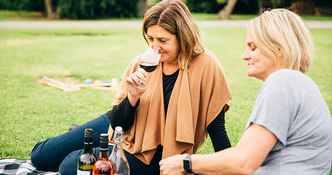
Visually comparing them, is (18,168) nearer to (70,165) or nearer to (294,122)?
(70,165)

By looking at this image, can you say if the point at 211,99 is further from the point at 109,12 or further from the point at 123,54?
the point at 109,12

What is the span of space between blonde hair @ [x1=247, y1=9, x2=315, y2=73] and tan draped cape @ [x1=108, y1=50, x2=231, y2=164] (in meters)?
0.95

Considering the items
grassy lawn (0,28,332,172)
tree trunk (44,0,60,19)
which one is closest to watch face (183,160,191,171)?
grassy lawn (0,28,332,172)

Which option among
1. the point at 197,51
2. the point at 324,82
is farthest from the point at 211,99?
the point at 324,82

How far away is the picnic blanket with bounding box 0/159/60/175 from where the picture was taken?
123 inches

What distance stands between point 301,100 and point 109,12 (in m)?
31.2

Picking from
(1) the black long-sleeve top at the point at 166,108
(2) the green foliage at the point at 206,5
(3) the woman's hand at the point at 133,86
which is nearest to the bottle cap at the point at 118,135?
(3) the woman's hand at the point at 133,86

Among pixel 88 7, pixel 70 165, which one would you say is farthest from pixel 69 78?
pixel 88 7

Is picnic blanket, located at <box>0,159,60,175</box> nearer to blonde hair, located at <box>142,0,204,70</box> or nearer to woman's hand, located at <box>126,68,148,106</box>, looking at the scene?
woman's hand, located at <box>126,68,148,106</box>

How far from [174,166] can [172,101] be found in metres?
0.91

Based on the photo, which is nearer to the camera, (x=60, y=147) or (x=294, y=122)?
(x=294, y=122)

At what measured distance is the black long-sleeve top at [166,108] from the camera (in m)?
2.57

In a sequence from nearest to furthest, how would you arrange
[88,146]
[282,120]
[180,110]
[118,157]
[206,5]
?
[282,120]
[88,146]
[118,157]
[180,110]
[206,5]

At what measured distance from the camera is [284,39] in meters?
1.76
